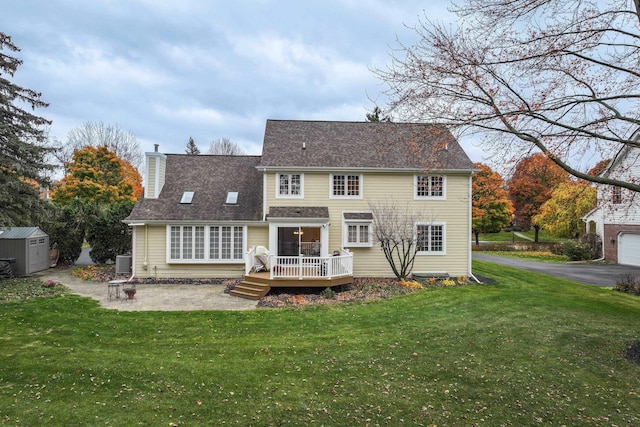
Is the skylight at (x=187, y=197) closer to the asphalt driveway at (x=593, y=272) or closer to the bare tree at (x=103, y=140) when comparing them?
the asphalt driveway at (x=593, y=272)

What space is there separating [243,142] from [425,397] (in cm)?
5068

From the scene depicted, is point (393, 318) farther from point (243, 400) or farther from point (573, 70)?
point (573, 70)

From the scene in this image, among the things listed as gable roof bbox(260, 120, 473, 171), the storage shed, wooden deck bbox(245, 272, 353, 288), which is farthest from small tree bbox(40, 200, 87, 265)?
wooden deck bbox(245, 272, 353, 288)

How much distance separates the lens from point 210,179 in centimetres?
1814

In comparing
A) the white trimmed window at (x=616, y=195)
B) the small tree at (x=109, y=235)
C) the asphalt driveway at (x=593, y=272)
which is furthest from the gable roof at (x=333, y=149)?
the small tree at (x=109, y=235)

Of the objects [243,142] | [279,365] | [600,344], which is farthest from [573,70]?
[243,142]

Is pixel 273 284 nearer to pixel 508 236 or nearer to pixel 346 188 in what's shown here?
pixel 346 188

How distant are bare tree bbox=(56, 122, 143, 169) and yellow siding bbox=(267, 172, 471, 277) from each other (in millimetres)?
32656

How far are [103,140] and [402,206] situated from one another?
39.1 m

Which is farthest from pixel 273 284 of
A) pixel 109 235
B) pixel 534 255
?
pixel 534 255

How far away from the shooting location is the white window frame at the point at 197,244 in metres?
16.1

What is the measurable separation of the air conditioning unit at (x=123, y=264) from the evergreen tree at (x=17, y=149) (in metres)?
3.81

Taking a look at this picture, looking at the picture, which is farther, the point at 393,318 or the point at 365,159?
the point at 365,159

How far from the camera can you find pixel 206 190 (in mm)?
17547
